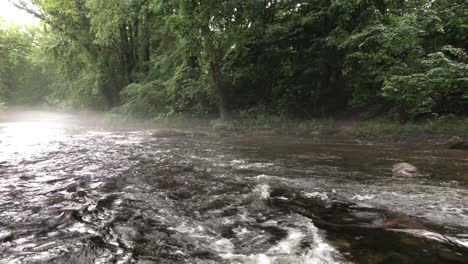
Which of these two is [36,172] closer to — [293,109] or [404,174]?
[404,174]

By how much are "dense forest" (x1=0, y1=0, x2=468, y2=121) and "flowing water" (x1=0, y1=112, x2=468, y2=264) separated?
441cm

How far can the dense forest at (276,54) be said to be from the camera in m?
12.0

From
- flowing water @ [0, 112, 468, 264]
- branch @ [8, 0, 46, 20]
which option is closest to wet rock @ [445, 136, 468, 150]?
flowing water @ [0, 112, 468, 264]

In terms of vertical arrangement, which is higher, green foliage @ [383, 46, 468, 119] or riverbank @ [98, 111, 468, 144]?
green foliage @ [383, 46, 468, 119]

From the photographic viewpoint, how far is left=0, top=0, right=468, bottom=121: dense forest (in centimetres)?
1196

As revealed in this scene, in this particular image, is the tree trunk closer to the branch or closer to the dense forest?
the dense forest

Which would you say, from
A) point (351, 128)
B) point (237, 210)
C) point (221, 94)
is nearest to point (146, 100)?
point (221, 94)

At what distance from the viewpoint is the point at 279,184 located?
247 inches

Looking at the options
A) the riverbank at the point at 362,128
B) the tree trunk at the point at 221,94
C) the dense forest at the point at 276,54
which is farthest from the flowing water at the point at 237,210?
the tree trunk at the point at 221,94

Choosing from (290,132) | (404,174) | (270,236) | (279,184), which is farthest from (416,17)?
(270,236)

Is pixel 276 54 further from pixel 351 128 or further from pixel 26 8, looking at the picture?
pixel 26 8

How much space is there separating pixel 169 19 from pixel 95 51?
1369cm

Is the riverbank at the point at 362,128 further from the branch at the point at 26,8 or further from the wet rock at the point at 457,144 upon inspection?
the branch at the point at 26,8

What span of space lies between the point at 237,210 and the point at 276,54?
1318 cm
